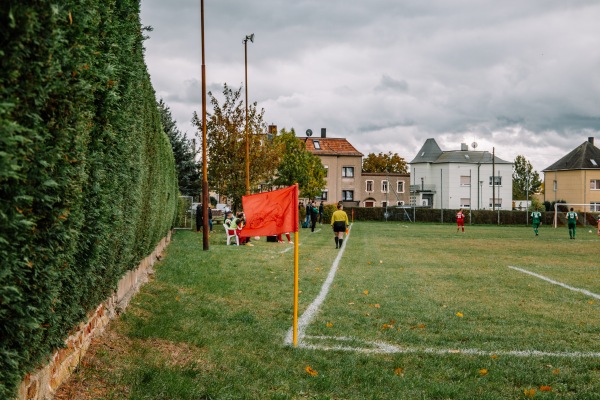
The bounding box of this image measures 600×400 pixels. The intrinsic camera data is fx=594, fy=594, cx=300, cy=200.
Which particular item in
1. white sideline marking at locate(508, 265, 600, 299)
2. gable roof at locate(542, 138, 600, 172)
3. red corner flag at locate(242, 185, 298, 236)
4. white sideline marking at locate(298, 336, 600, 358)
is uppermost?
gable roof at locate(542, 138, 600, 172)

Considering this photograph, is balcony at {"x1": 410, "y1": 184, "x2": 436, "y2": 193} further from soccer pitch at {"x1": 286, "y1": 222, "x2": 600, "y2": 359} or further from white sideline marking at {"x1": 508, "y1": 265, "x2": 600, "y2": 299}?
white sideline marking at {"x1": 508, "y1": 265, "x2": 600, "y2": 299}

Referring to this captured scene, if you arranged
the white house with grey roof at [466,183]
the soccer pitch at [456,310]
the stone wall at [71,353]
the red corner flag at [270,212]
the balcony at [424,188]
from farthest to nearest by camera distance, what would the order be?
1. the balcony at [424,188]
2. the white house with grey roof at [466,183]
3. the red corner flag at [270,212]
4. the soccer pitch at [456,310]
5. the stone wall at [71,353]

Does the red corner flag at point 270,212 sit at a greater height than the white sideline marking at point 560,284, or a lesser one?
greater

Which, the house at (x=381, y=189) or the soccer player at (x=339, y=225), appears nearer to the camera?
the soccer player at (x=339, y=225)

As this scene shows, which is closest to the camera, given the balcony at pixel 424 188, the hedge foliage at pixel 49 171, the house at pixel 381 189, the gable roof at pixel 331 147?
the hedge foliage at pixel 49 171

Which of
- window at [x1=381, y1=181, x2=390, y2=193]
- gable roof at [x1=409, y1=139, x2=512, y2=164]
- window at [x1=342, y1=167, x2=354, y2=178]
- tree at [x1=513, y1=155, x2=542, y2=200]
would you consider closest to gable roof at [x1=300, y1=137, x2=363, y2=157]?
window at [x1=342, y1=167, x2=354, y2=178]

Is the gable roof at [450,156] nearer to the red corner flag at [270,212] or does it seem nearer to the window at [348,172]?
the window at [348,172]

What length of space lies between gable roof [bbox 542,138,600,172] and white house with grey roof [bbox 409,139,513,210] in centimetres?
750

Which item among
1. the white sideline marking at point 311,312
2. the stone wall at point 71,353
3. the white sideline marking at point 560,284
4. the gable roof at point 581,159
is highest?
the gable roof at point 581,159

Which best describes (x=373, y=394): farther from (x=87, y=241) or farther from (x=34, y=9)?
(x=34, y=9)

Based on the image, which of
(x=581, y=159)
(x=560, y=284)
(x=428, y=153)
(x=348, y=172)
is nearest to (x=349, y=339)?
(x=560, y=284)

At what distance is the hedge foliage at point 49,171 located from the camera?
2879mm

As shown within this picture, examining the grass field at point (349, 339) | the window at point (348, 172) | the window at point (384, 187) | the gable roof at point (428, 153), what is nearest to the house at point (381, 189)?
the window at point (384, 187)

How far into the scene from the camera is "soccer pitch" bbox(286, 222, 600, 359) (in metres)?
7.25
